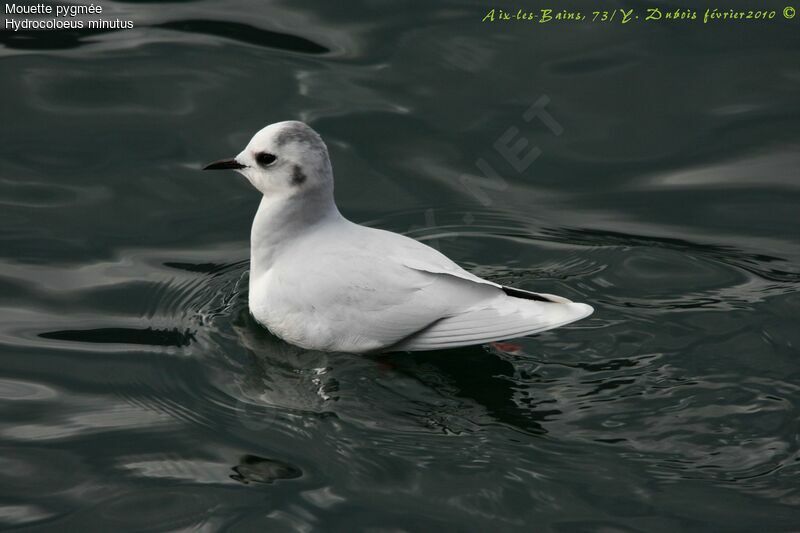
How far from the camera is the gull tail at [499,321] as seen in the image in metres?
5.98

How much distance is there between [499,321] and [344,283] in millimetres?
901

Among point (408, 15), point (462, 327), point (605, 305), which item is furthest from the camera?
point (408, 15)

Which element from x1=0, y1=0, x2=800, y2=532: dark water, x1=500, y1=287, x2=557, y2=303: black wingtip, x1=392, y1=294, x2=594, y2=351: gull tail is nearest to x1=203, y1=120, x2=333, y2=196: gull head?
x1=0, y1=0, x2=800, y2=532: dark water

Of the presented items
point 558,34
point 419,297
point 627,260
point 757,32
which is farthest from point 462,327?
point 757,32

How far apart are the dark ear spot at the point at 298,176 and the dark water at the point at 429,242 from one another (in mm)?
914

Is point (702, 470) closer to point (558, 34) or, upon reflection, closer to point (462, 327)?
point (462, 327)

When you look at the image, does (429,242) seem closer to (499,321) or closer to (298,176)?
(298,176)

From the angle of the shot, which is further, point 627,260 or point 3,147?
point 3,147

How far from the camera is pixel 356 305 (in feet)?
20.7

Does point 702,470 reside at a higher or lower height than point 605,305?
lower

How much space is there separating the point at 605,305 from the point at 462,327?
1140 millimetres

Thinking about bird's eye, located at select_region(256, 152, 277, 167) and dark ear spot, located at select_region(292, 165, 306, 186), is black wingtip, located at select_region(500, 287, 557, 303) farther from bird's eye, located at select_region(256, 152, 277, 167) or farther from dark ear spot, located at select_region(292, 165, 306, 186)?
bird's eye, located at select_region(256, 152, 277, 167)

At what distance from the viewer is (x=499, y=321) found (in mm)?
6059

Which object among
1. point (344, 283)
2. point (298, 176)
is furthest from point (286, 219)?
point (344, 283)
